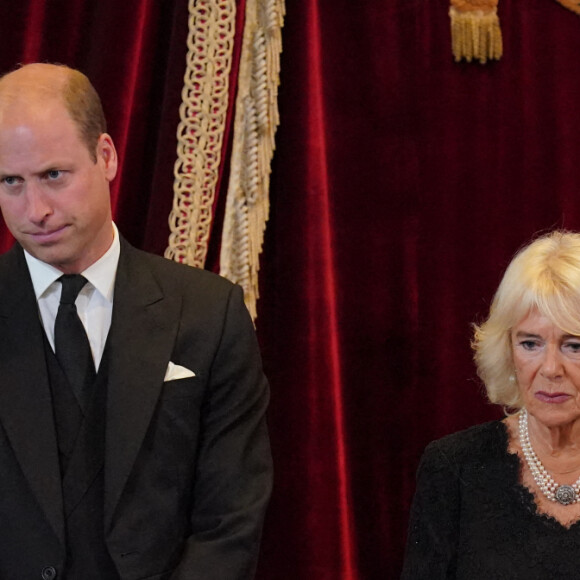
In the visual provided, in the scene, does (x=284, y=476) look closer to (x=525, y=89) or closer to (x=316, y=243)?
(x=316, y=243)

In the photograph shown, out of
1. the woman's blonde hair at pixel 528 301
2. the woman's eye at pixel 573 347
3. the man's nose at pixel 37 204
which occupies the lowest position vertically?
the woman's eye at pixel 573 347

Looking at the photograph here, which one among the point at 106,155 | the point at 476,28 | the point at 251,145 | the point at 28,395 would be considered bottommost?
the point at 28,395

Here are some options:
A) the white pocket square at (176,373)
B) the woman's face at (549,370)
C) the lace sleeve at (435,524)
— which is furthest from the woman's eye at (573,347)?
the white pocket square at (176,373)

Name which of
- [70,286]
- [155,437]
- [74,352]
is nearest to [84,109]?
[70,286]

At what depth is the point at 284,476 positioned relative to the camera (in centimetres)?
254

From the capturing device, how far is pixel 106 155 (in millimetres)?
1798

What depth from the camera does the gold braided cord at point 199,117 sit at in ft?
7.87

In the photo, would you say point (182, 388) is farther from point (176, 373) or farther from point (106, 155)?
point (106, 155)

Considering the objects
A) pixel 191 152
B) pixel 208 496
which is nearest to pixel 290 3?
pixel 191 152

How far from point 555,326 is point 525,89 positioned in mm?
930

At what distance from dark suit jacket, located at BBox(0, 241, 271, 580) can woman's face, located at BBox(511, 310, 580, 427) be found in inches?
19.1

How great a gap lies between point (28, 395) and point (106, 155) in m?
0.45

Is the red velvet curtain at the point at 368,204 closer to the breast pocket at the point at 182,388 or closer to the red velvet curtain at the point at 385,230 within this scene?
the red velvet curtain at the point at 385,230

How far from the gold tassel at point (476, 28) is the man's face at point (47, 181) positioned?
111 cm
